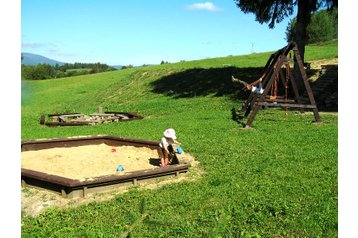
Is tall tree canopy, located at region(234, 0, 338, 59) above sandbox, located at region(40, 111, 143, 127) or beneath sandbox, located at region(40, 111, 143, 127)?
above

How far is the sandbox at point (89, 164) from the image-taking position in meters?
6.86

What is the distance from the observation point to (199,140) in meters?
11.5

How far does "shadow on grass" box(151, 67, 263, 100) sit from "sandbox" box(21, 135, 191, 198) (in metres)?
13.6

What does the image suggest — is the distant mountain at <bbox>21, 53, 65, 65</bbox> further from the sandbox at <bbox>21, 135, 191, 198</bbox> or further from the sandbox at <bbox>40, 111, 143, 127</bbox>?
the sandbox at <bbox>40, 111, 143, 127</bbox>

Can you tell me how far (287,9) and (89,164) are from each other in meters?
19.2

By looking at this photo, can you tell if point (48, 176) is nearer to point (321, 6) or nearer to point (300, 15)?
point (300, 15)

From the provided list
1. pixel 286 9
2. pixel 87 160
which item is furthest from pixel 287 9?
pixel 87 160

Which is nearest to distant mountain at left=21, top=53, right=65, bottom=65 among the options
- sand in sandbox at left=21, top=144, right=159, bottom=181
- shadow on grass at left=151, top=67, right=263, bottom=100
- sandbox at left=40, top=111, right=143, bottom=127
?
sand in sandbox at left=21, top=144, right=159, bottom=181

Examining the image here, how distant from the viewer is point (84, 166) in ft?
28.1

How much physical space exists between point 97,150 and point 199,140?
3285 mm

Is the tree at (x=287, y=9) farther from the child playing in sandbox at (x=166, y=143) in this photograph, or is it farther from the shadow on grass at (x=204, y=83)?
the child playing in sandbox at (x=166, y=143)

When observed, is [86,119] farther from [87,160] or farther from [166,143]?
[166,143]

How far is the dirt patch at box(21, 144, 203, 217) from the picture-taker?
6588 mm
